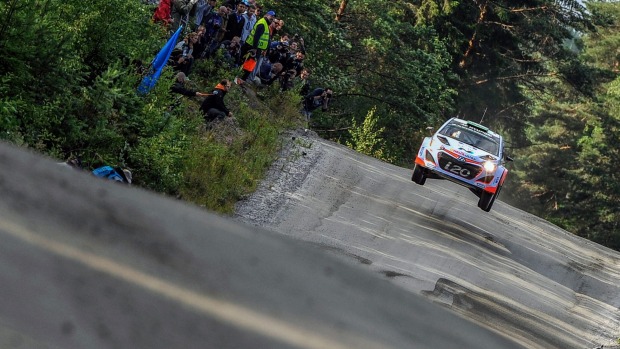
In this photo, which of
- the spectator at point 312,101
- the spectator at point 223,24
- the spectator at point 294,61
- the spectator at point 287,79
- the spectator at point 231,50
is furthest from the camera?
the spectator at point 312,101

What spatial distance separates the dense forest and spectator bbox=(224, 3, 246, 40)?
35.5 inches

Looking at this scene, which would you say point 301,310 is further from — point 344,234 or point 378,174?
point 378,174

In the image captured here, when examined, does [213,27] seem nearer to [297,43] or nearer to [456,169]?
[456,169]

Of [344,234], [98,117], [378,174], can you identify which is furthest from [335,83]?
[98,117]

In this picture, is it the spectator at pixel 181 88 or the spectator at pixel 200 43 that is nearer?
the spectator at pixel 181 88

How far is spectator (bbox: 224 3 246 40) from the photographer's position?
A: 21.3 m

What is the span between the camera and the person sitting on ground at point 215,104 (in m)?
16.8

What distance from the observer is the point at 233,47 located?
21.1 meters

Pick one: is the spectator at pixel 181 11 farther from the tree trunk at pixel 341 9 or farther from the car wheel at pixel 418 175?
the tree trunk at pixel 341 9

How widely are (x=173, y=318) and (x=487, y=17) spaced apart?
45555mm

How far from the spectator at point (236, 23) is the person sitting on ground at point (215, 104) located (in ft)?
15.3

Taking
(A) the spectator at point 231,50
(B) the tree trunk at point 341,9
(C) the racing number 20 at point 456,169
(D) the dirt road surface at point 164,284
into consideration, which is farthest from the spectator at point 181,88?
(B) the tree trunk at point 341,9

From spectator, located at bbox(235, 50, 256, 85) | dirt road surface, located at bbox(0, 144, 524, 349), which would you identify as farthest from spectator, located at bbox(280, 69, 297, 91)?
dirt road surface, located at bbox(0, 144, 524, 349)

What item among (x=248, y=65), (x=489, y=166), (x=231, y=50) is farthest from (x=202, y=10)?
(x=489, y=166)
